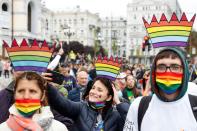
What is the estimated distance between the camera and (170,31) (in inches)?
130

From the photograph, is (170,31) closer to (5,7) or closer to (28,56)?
(28,56)

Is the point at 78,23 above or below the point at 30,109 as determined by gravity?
above

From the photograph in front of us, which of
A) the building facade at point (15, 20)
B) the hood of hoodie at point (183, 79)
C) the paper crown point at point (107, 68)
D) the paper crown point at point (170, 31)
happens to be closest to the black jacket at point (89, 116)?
the paper crown point at point (107, 68)

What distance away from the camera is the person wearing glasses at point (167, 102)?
2.84m

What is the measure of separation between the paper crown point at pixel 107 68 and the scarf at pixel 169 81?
5.00ft

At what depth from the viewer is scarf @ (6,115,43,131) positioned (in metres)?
2.84

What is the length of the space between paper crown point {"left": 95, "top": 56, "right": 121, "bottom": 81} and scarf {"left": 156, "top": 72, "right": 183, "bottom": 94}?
1.52m

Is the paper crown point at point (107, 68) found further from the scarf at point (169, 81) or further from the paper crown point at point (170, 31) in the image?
the scarf at point (169, 81)

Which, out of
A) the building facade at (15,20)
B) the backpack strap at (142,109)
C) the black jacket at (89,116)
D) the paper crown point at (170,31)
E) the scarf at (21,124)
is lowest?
the black jacket at (89,116)

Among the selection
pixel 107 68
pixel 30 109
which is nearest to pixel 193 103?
pixel 30 109

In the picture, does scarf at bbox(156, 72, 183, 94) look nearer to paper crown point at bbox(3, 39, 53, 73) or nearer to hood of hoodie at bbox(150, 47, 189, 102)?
hood of hoodie at bbox(150, 47, 189, 102)

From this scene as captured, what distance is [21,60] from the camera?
3.22 meters

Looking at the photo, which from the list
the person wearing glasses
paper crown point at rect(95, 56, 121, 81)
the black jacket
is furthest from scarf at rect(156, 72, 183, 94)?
paper crown point at rect(95, 56, 121, 81)

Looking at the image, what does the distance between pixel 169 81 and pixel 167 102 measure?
0.15 meters
